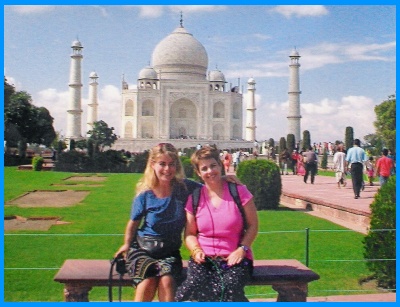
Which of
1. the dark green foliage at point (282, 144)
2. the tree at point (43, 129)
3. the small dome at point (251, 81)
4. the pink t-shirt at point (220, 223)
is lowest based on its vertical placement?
the pink t-shirt at point (220, 223)

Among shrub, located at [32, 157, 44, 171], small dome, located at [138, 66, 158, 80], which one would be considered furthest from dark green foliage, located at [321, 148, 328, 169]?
shrub, located at [32, 157, 44, 171]

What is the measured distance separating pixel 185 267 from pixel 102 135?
5.38 ft

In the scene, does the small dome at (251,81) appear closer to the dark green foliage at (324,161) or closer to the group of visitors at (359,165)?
the group of visitors at (359,165)

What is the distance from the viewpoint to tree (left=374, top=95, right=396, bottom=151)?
326 centimetres

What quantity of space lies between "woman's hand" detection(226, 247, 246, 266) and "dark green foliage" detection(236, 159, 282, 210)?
2.13m

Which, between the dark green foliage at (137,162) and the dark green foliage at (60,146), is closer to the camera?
the dark green foliage at (137,162)

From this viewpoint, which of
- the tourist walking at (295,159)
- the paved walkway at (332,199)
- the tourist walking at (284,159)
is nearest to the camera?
the paved walkway at (332,199)

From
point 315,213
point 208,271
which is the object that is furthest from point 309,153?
point 208,271

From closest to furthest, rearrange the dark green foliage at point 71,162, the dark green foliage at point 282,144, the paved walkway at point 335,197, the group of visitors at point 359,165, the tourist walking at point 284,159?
the paved walkway at point 335,197
the group of visitors at point 359,165
the dark green foliage at point 71,162
the dark green foliage at point 282,144
the tourist walking at point 284,159

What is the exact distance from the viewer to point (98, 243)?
3699mm

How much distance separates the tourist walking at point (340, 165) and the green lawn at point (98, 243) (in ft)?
1.21

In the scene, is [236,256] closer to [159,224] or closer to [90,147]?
[159,224]

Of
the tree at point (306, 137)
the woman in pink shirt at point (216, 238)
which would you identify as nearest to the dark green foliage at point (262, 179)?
the tree at point (306, 137)

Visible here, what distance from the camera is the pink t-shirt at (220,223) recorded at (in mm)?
2414
